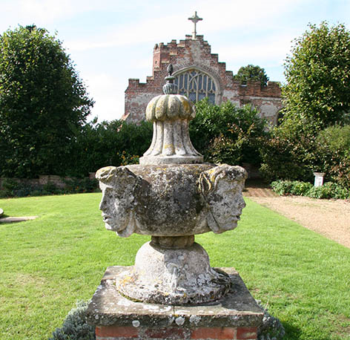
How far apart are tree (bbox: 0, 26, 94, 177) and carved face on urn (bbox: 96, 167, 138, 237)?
1642 centimetres

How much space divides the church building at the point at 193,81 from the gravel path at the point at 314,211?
1066cm

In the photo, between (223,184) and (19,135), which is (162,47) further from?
(223,184)

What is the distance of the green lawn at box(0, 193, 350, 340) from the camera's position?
436 centimetres

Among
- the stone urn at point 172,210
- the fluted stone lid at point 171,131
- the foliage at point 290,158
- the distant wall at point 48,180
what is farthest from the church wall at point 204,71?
the stone urn at point 172,210

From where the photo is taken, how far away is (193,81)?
2548cm

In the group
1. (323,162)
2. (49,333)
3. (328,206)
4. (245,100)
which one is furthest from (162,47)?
(49,333)

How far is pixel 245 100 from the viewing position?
26469mm

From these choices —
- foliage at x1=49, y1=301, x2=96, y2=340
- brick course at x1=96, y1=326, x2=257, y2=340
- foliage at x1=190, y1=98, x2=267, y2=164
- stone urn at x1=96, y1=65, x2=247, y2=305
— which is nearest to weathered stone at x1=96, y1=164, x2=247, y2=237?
stone urn at x1=96, y1=65, x2=247, y2=305

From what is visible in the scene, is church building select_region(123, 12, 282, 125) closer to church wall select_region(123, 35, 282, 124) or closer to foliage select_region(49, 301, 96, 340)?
church wall select_region(123, 35, 282, 124)

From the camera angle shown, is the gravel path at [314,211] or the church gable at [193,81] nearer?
the gravel path at [314,211]

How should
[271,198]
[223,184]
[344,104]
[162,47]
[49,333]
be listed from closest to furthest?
[223,184] → [49,333] → [271,198] → [344,104] → [162,47]

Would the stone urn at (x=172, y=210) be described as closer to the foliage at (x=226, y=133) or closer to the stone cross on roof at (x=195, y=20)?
the foliage at (x=226, y=133)

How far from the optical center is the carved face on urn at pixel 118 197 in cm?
270

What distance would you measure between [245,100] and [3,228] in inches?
843
